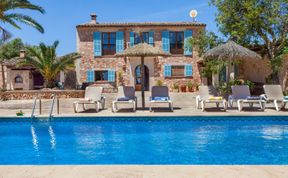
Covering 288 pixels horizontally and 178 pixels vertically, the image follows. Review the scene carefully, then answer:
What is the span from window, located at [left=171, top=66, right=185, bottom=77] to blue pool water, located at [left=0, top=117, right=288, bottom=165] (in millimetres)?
15968

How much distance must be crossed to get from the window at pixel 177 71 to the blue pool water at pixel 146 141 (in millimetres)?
15968

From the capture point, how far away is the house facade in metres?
25.4

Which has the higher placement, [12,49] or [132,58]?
[12,49]

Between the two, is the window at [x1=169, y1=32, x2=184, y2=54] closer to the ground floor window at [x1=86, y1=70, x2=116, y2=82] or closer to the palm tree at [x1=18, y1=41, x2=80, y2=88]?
the ground floor window at [x1=86, y1=70, x2=116, y2=82]

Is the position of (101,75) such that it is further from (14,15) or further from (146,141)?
(146,141)

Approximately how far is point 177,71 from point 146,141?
18.8 m

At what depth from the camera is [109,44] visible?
25938 millimetres

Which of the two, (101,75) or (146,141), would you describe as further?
(101,75)

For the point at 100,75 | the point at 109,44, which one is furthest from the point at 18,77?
the point at 109,44
